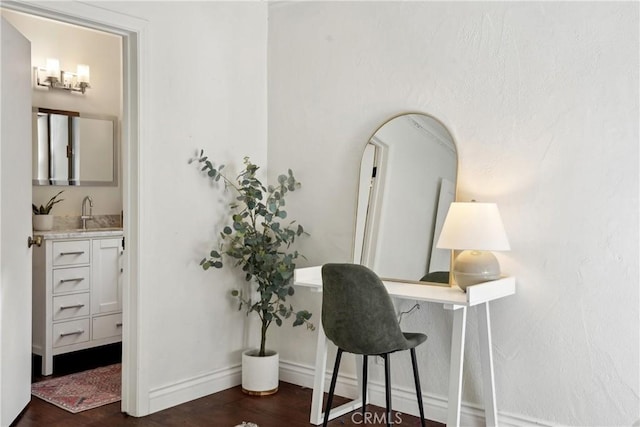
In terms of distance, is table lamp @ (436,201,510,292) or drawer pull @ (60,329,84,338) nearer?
table lamp @ (436,201,510,292)

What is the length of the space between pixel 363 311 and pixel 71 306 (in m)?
2.52

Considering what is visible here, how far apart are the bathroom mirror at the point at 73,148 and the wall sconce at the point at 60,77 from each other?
193mm

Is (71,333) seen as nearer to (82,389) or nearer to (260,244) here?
(82,389)

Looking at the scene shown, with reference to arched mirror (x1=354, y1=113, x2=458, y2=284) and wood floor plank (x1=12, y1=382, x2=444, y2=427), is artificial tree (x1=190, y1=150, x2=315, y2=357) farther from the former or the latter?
arched mirror (x1=354, y1=113, x2=458, y2=284)

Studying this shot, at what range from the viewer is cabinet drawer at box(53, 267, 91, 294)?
14.1 ft

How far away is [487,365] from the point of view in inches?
118

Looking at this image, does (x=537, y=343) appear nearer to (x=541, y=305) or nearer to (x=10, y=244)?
(x=541, y=305)

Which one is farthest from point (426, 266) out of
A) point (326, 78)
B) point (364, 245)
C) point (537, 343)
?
point (326, 78)

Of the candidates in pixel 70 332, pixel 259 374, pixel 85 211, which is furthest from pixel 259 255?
pixel 85 211

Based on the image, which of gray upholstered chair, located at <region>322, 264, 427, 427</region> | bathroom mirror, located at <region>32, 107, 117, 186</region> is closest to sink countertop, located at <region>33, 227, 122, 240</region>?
bathroom mirror, located at <region>32, 107, 117, 186</region>

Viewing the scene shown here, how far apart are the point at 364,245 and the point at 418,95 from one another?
34.6 inches

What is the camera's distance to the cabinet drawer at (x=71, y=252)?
428 centimetres

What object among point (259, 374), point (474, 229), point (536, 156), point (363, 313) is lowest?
point (259, 374)

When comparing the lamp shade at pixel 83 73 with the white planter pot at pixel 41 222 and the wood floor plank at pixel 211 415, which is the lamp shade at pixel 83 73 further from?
the wood floor plank at pixel 211 415
